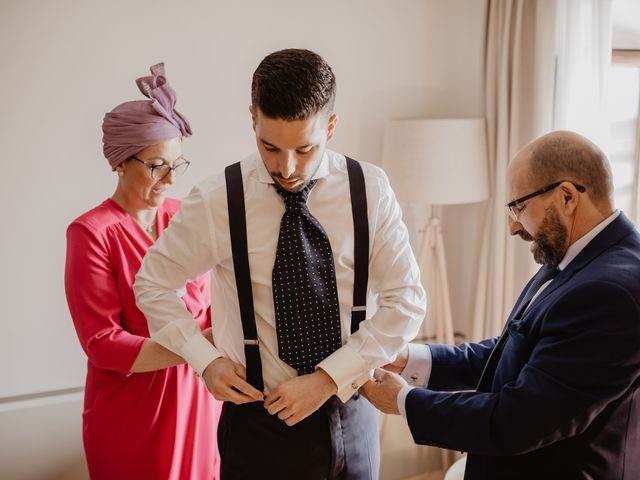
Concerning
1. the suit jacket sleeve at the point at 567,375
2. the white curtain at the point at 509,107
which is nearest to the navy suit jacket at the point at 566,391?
the suit jacket sleeve at the point at 567,375

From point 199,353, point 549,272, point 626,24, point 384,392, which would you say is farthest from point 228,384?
point 626,24

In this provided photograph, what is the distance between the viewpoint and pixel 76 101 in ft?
7.77

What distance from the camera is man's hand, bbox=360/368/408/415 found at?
1.54 metres

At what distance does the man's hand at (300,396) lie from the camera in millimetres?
1355

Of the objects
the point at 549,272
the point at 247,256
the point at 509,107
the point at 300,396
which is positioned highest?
the point at 509,107

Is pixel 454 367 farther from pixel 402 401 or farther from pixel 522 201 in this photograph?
pixel 522 201

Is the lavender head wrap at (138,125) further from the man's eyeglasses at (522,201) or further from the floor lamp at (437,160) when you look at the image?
the floor lamp at (437,160)

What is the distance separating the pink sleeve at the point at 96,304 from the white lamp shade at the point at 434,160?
1.40m

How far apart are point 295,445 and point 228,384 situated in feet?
0.73

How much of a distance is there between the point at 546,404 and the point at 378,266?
1.47 ft

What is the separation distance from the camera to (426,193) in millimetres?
2721

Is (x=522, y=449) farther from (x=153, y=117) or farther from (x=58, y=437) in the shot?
(x=58, y=437)

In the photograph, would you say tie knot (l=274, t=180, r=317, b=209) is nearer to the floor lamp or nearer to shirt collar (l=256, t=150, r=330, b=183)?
shirt collar (l=256, t=150, r=330, b=183)

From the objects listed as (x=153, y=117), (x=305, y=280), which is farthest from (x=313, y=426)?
(x=153, y=117)
